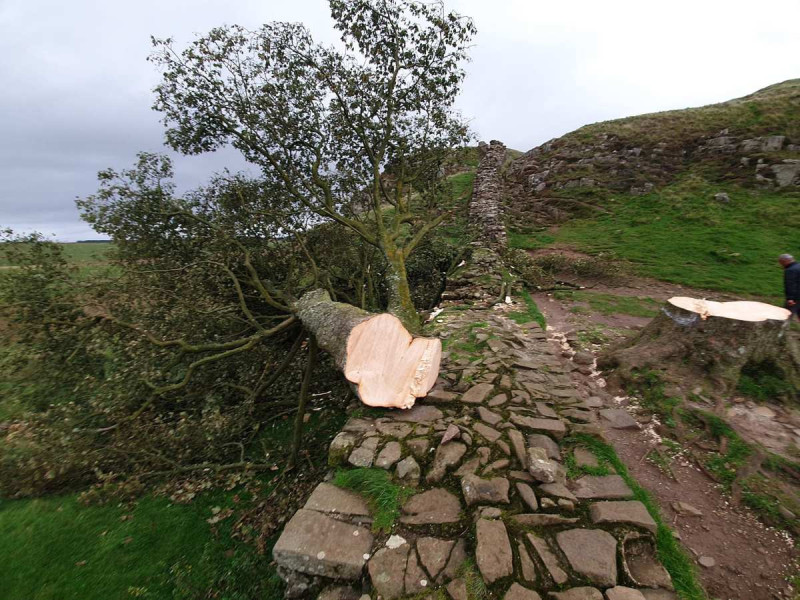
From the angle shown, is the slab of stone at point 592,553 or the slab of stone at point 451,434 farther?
the slab of stone at point 451,434

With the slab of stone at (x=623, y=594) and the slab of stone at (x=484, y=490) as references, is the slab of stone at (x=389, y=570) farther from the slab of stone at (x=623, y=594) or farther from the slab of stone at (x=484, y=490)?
the slab of stone at (x=623, y=594)

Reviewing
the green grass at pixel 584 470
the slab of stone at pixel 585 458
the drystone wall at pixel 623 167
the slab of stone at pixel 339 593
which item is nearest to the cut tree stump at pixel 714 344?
the slab of stone at pixel 585 458

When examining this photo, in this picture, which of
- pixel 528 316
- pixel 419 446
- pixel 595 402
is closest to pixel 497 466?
pixel 419 446

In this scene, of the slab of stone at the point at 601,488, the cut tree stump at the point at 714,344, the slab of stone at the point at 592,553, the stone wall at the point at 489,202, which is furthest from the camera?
the stone wall at the point at 489,202

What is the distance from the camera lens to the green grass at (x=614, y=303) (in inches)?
310

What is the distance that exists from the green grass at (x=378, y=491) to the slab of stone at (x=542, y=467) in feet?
3.64

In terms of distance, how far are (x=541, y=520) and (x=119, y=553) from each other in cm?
455

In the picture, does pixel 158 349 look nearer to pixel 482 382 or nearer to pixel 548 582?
pixel 482 382

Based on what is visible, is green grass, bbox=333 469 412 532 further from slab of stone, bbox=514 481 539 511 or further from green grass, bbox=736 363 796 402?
green grass, bbox=736 363 796 402

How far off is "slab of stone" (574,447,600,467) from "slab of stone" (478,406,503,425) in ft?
2.52

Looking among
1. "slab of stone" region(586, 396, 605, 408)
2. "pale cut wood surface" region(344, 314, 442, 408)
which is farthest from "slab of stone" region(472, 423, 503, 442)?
"slab of stone" region(586, 396, 605, 408)

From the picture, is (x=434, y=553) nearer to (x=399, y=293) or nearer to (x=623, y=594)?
(x=623, y=594)

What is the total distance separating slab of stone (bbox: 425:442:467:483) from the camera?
2957mm

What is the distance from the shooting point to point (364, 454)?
129 inches
